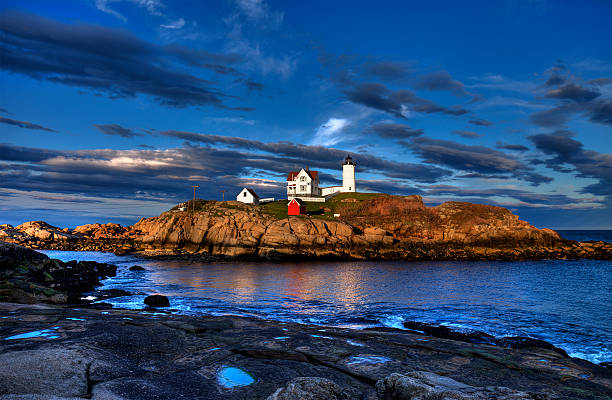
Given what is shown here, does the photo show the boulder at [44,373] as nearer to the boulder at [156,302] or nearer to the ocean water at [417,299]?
the ocean water at [417,299]

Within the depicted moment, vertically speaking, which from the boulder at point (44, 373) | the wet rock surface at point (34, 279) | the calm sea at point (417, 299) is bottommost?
the calm sea at point (417, 299)

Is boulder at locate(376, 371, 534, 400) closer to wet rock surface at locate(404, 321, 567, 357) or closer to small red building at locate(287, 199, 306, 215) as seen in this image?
wet rock surface at locate(404, 321, 567, 357)

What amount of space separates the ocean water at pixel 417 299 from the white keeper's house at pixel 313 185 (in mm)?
66464

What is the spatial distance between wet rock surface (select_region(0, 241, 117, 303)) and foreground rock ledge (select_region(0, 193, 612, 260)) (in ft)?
112

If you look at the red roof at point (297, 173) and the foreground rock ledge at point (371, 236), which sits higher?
the red roof at point (297, 173)

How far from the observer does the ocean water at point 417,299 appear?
66.2ft

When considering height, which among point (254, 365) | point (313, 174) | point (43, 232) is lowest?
point (254, 365)

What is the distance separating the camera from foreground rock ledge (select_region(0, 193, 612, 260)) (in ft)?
237

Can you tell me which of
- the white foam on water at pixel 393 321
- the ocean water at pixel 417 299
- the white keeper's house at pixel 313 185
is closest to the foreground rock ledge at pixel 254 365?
the white foam on water at pixel 393 321

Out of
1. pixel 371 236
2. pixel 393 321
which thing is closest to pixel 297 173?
pixel 371 236

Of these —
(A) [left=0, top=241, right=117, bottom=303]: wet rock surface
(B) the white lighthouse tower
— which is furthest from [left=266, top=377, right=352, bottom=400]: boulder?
(B) the white lighthouse tower

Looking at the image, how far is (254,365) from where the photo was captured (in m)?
8.71

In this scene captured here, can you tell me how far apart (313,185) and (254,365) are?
10736cm

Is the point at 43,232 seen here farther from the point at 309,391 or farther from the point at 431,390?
the point at 431,390
